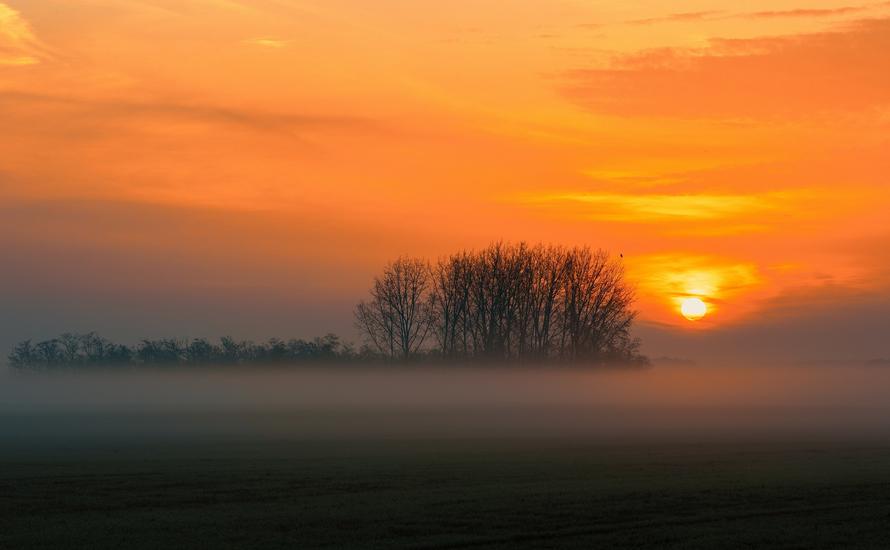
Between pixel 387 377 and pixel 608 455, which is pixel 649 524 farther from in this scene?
pixel 387 377

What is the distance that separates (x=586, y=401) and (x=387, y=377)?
2533 centimetres

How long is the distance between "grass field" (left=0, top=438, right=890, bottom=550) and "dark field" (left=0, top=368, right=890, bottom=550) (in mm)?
80

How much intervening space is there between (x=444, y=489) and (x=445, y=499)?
2461mm

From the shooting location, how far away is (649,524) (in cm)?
2642

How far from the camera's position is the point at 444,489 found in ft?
110

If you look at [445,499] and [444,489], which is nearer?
[445,499]

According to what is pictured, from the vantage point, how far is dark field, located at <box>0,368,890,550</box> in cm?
2514

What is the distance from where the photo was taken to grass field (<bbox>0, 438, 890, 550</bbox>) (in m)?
24.9

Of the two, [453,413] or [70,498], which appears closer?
[70,498]

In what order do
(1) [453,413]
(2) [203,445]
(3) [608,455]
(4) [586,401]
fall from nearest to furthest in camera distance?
1. (3) [608,455]
2. (2) [203,445]
3. (1) [453,413]
4. (4) [586,401]

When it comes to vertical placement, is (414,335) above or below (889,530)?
above

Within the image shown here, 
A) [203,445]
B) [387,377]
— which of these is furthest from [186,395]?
[203,445]

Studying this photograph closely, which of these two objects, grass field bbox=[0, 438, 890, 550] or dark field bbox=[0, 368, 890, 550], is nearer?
grass field bbox=[0, 438, 890, 550]

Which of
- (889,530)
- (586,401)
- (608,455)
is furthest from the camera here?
(586,401)
